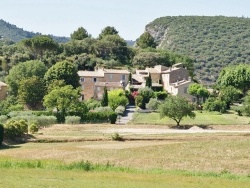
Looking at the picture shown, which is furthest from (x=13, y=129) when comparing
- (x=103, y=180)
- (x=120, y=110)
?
(x=120, y=110)

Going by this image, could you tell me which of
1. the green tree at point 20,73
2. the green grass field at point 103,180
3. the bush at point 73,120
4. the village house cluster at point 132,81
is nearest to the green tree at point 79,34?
the village house cluster at point 132,81

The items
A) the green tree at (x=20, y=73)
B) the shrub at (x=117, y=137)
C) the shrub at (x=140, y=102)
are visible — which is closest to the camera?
the shrub at (x=117, y=137)

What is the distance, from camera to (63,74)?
97.8m

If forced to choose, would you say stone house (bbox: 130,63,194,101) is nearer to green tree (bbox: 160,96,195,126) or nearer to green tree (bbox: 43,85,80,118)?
green tree (bbox: 43,85,80,118)

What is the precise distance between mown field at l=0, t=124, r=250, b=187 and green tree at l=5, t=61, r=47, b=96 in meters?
36.5

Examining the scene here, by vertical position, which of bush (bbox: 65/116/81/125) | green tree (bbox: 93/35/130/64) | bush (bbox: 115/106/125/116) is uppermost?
green tree (bbox: 93/35/130/64)

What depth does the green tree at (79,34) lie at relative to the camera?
158500 millimetres

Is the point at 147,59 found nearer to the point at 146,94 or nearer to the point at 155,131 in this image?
the point at 146,94

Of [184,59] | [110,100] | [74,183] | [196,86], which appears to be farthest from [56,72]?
[74,183]

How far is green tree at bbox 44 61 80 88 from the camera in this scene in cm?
9769

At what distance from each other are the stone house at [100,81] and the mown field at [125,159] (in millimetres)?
39839

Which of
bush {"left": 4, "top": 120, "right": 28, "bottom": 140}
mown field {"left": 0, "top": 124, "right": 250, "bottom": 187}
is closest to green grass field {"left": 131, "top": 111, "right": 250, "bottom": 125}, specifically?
mown field {"left": 0, "top": 124, "right": 250, "bottom": 187}

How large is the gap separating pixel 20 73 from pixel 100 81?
1815 centimetres

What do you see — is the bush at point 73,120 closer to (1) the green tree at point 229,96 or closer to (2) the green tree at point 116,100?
(2) the green tree at point 116,100
